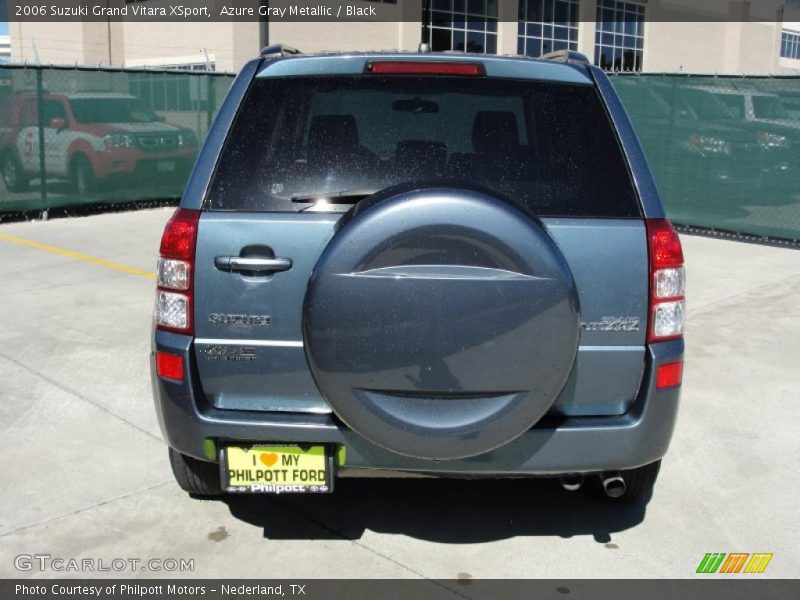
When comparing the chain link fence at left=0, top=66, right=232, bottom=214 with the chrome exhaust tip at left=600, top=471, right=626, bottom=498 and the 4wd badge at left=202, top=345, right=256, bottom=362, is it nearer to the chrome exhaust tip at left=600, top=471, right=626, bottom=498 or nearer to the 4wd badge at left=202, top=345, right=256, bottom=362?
the 4wd badge at left=202, top=345, right=256, bottom=362

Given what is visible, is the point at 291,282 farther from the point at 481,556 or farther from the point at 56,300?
the point at 56,300

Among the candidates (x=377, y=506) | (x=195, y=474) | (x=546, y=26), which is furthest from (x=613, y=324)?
(x=546, y=26)

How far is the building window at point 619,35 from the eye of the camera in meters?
41.5

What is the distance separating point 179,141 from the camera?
47.1 feet

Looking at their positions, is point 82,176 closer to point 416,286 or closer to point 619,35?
point 416,286

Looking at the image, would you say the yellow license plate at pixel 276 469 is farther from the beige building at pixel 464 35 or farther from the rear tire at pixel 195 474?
the beige building at pixel 464 35

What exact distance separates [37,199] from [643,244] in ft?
36.1

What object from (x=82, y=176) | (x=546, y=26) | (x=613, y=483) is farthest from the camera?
(x=546, y=26)

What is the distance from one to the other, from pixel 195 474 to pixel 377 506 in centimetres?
81

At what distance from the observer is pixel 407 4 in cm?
3219

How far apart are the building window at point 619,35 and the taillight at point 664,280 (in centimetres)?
3913

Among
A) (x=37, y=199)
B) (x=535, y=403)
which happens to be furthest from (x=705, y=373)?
(x=37, y=199)

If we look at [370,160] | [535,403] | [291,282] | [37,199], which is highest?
[370,160]

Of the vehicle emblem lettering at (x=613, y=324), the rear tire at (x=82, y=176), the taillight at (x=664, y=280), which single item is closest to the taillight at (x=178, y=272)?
the vehicle emblem lettering at (x=613, y=324)
